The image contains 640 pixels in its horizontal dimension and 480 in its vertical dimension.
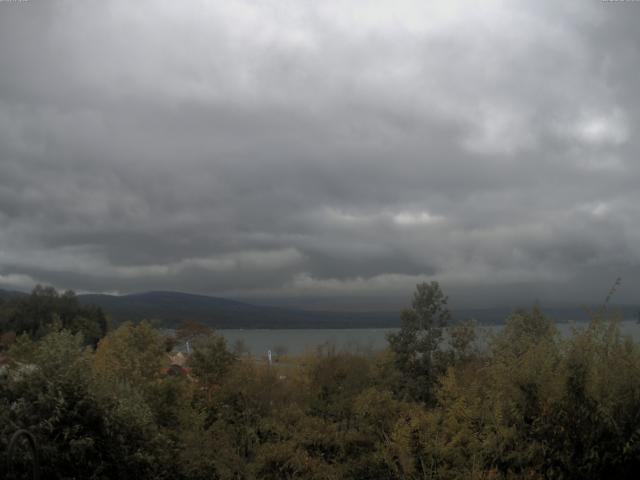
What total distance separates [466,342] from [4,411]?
21.1 meters

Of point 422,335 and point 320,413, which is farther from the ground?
point 422,335

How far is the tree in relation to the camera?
95.2 ft

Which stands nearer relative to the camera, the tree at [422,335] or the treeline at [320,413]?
the treeline at [320,413]

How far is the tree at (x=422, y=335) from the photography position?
29016 millimetres

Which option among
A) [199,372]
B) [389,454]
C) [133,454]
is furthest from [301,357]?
[133,454]

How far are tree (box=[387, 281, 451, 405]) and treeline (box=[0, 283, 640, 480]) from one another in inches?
78.8

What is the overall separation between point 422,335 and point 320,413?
7.87 metres

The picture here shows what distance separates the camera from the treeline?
12859 mm

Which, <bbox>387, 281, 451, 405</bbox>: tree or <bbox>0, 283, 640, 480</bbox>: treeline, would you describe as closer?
<bbox>0, 283, 640, 480</bbox>: treeline

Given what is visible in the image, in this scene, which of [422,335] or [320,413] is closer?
[320,413]

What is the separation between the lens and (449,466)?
16438 mm

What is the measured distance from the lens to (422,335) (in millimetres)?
29656

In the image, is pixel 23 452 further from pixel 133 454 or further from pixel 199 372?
pixel 199 372

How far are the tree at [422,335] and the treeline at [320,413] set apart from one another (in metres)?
2.00
